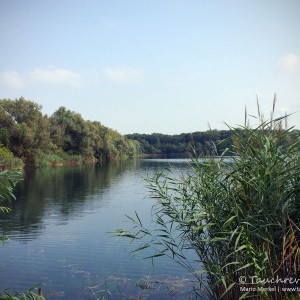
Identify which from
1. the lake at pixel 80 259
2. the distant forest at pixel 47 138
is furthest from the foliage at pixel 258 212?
the distant forest at pixel 47 138

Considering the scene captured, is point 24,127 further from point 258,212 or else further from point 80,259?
point 258,212

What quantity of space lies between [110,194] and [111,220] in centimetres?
906

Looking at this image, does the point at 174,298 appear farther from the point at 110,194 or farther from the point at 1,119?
the point at 1,119

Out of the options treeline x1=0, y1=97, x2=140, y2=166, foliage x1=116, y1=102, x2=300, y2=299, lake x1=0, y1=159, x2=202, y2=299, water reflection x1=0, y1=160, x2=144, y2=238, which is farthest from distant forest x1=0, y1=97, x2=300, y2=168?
foliage x1=116, y1=102, x2=300, y2=299

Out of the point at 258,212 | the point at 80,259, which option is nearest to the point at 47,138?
the point at 80,259

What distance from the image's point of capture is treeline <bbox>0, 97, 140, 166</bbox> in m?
47.5

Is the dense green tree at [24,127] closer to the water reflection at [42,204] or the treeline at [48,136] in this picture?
the treeline at [48,136]

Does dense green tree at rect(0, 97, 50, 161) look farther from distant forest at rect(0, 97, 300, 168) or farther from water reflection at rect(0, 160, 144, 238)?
water reflection at rect(0, 160, 144, 238)

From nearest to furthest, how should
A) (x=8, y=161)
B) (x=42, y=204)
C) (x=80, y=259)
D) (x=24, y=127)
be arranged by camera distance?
(x=80, y=259)
(x=42, y=204)
(x=8, y=161)
(x=24, y=127)

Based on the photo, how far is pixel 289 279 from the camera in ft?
14.9

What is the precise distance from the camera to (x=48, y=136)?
52312mm

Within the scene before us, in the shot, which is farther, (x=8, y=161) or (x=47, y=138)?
(x=47, y=138)

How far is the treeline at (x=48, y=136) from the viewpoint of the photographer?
47.5 metres

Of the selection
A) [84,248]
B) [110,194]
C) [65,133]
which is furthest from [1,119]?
[84,248]
